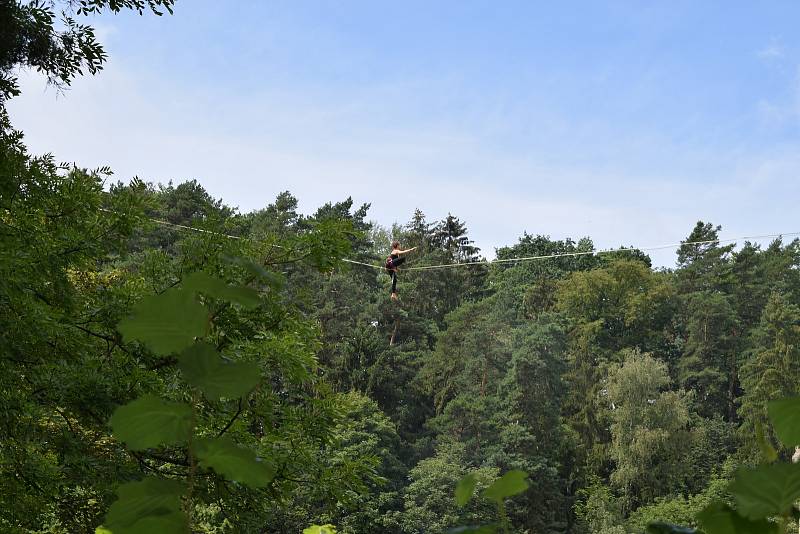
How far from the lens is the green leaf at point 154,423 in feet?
1.46

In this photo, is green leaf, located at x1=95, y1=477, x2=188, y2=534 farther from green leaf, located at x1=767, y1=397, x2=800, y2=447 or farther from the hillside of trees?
the hillside of trees

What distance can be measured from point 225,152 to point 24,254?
4378 centimetres

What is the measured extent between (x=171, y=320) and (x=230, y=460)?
0.25 ft

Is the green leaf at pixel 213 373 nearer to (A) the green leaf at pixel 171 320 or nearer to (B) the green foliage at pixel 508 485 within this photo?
(A) the green leaf at pixel 171 320

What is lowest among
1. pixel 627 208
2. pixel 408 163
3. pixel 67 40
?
pixel 67 40

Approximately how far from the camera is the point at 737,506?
36 centimetres

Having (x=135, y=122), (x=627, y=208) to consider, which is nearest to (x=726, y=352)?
(x=627, y=208)

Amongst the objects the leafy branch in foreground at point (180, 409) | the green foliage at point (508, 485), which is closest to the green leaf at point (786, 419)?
the green foliage at point (508, 485)

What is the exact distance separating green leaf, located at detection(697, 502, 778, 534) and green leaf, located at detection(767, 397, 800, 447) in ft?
0.17

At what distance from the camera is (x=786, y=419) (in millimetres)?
438

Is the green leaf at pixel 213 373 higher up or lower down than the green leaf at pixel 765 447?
higher up

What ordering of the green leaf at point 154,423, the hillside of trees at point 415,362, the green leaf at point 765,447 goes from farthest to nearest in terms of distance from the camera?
1. the hillside of trees at point 415,362
2. the green leaf at point 154,423
3. the green leaf at point 765,447

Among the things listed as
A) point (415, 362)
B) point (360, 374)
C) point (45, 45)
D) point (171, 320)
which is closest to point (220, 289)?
point (171, 320)

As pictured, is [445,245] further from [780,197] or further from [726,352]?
[780,197]
